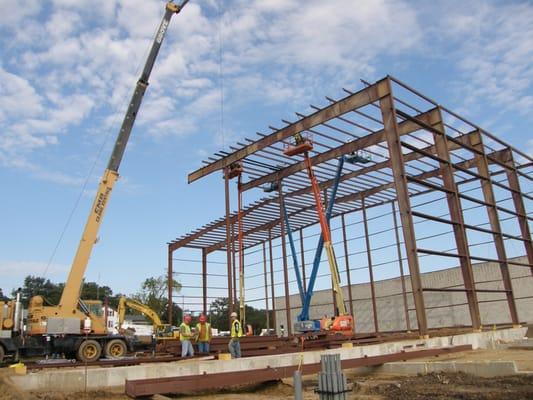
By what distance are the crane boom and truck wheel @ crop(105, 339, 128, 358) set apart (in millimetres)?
2126

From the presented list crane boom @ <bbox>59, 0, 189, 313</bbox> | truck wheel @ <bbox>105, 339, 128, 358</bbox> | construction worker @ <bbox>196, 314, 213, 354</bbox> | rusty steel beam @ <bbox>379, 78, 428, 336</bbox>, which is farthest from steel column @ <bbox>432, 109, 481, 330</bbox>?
truck wheel @ <bbox>105, 339, 128, 358</bbox>

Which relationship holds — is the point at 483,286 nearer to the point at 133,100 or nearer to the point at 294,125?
the point at 294,125

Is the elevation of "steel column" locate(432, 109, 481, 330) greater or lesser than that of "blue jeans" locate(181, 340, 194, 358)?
greater

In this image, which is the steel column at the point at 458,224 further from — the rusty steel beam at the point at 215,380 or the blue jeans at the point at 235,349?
the blue jeans at the point at 235,349

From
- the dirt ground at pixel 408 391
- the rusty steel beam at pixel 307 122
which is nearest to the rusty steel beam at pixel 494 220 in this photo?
the rusty steel beam at pixel 307 122

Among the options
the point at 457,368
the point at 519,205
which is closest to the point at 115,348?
the point at 457,368

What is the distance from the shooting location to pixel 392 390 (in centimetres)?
996

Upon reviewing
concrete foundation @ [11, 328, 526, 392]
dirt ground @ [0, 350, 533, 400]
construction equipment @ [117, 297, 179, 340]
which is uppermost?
construction equipment @ [117, 297, 179, 340]

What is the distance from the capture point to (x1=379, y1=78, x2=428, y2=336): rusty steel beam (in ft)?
59.8

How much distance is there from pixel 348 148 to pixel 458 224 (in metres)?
6.95

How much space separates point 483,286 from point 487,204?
13075 millimetres

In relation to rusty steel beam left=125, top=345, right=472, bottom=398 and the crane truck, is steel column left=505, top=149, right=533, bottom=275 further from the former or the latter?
the crane truck

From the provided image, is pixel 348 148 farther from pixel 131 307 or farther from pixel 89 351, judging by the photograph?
pixel 89 351

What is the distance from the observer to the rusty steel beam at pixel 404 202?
18.2 m
